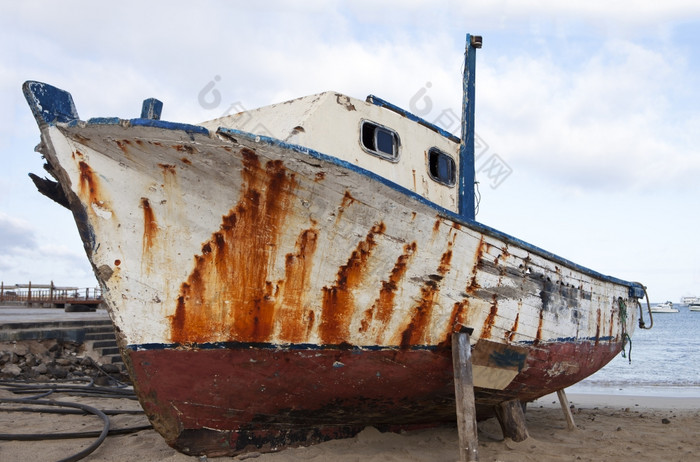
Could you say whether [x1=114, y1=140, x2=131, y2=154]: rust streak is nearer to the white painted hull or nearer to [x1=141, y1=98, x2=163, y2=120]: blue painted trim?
the white painted hull

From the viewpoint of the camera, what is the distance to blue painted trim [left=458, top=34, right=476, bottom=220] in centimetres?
625

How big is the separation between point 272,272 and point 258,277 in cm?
11

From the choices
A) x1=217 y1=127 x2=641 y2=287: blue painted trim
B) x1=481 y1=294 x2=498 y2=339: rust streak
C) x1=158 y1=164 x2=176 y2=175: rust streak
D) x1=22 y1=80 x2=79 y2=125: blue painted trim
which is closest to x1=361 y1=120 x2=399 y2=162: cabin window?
x1=217 y1=127 x2=641 y2=287: blue painted trim

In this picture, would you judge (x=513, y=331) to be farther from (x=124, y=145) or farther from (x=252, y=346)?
(x=124, y=145)

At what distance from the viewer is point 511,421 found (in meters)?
5.82

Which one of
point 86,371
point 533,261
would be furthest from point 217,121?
point 86,371

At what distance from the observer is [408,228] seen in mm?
4395

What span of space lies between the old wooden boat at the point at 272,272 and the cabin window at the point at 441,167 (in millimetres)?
1000

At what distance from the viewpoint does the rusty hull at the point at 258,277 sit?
3.88 metres

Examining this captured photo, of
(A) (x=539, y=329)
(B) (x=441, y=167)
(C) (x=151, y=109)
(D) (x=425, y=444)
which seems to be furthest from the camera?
(B) (x=441, y=167)

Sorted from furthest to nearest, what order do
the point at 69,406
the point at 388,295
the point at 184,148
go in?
the point at 69,406, the point at 388,295, the point at 184,148

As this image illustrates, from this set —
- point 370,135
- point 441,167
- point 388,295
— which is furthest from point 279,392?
point 441,167

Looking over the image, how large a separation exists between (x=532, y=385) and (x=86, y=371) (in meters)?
7.64

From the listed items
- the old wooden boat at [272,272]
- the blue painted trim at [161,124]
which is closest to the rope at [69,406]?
the old wooden boat at [272,272]
